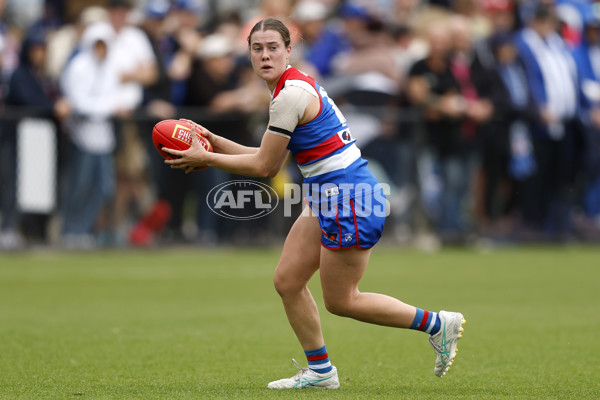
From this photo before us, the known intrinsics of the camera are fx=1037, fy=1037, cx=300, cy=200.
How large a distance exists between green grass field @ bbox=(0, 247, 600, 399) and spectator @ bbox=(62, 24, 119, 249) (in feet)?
1.74

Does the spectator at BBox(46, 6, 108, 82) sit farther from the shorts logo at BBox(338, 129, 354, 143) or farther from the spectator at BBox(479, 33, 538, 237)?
the shorts logo at BBox(338, 129, 354, 143)

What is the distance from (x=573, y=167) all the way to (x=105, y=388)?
11.5m

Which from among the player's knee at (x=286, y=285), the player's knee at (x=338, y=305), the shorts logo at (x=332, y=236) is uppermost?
the shorts logo at (x=332, y=236)

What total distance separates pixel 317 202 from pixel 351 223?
0.24 m

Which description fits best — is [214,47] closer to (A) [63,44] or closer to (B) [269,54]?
(A) [63,44]

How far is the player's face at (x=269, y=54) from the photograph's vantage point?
583cm

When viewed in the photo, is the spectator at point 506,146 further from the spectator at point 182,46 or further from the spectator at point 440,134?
the spectator at point 182,46

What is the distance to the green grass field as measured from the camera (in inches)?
235

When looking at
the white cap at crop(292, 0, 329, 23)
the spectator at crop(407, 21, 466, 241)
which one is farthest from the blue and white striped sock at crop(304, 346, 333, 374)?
the white cap at crop(292, 0, 329, 23)

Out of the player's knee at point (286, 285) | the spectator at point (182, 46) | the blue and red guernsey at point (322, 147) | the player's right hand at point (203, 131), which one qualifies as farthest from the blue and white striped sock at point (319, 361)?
the spectator at point (182, 46)

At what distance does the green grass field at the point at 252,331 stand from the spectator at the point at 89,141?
0.53 m

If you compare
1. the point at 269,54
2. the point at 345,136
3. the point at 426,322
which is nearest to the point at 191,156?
the point at 269,54

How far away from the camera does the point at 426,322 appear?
6059 mm

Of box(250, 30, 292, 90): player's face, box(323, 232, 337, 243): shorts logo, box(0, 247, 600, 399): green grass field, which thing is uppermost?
box(250, 30, 292, 90): player's face
